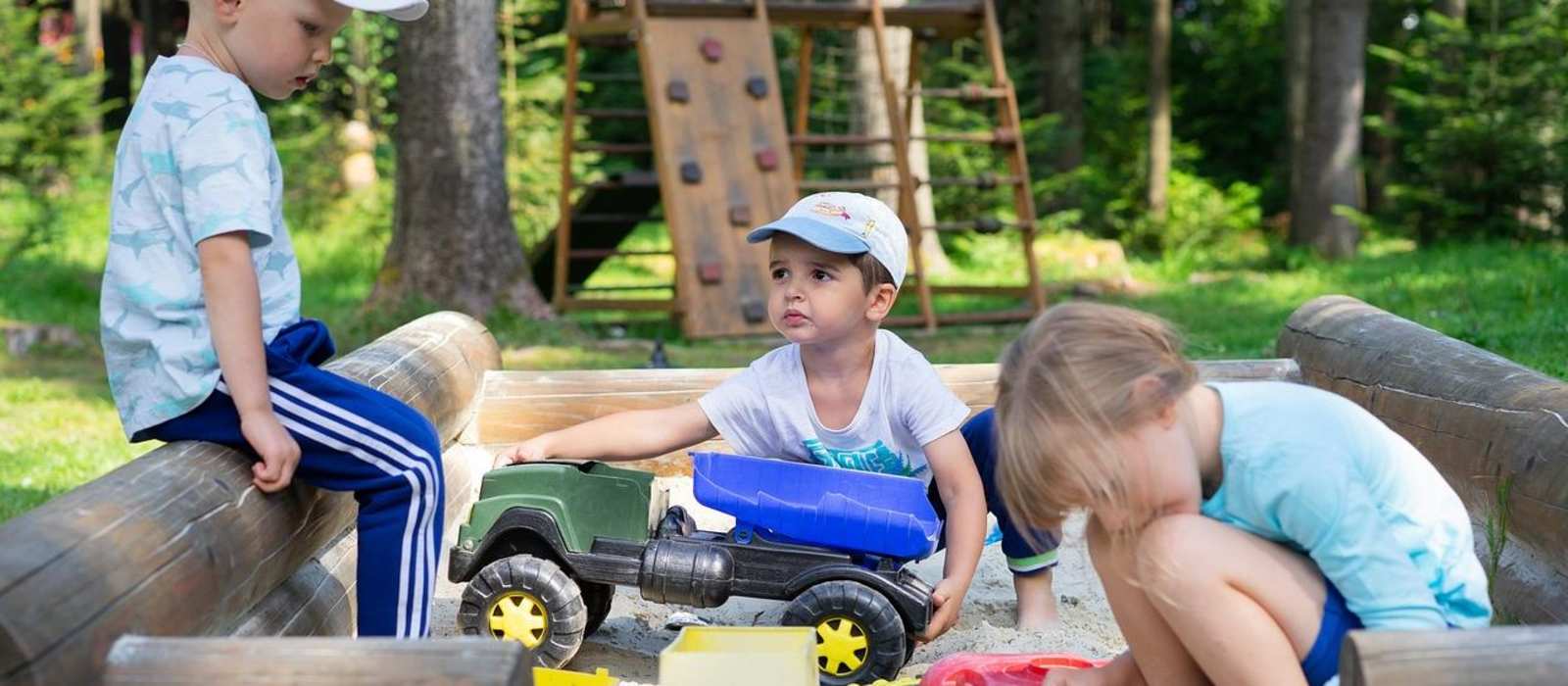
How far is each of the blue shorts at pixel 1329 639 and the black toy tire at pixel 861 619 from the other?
0.81 m

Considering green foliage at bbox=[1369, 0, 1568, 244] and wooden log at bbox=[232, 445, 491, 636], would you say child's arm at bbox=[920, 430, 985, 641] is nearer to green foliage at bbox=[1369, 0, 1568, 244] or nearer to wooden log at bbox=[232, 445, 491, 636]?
wooden log at bbox=[232, 445, 491, 636]

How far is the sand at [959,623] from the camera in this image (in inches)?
116

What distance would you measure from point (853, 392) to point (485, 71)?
536 cm

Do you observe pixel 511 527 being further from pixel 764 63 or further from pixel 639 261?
pixel 639 261

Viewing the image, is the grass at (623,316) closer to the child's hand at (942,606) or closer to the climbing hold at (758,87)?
the climbing hold at (758,87)

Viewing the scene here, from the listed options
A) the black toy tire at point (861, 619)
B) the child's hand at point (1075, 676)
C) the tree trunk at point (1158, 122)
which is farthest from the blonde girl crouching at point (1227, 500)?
the tree trunk at point (1158, 122)

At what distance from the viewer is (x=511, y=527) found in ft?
9.20

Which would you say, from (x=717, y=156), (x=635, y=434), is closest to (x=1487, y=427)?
(x=635, y=434)

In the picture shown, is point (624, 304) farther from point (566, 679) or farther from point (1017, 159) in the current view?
point (566, 679)

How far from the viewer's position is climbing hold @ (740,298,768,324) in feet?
25.6

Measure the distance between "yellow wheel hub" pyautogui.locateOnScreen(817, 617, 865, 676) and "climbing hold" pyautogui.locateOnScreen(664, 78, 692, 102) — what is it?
5661 mm


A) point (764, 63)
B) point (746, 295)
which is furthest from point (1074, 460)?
point (764, 63)

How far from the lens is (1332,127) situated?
12547 millimetres

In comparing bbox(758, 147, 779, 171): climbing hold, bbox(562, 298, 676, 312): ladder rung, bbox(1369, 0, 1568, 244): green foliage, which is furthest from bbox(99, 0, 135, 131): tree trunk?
bbox(1369, 0, 1568, 244): green foliage
